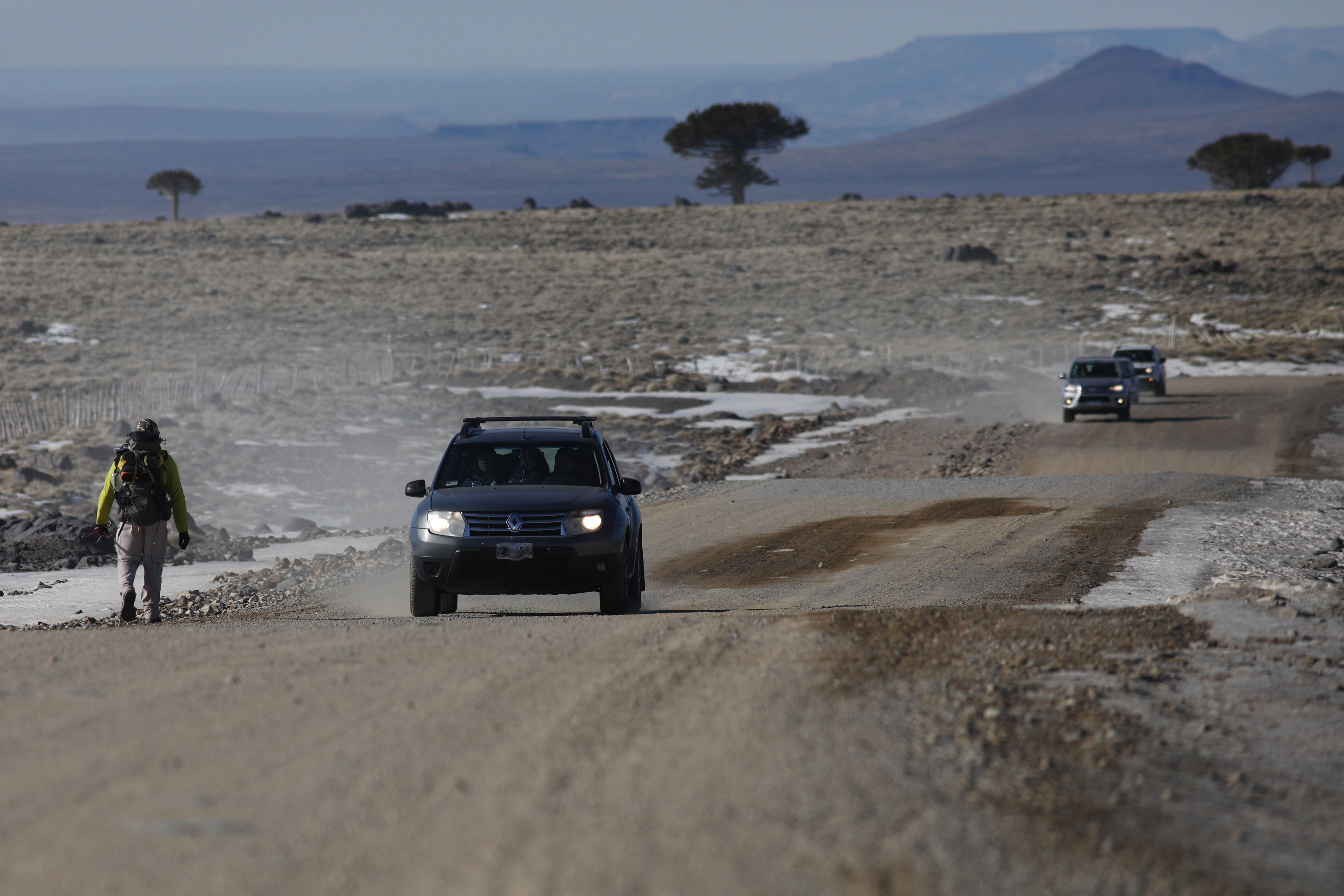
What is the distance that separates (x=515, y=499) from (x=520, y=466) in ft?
2.85

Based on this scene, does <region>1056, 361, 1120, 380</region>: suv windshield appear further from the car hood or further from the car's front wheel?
the car hood

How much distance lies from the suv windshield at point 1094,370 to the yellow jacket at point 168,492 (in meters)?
25.6

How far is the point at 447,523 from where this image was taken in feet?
35.4

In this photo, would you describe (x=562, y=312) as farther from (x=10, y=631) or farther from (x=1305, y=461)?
(x=10, y=631)

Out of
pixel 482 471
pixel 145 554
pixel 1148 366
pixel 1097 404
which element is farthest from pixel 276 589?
pixel 1148 366

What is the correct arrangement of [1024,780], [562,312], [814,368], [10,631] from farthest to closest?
[562,312] → [814,368] → [10,631] → [1024,780]

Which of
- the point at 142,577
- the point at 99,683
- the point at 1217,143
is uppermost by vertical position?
the point at 1217,143

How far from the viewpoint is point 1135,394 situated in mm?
34750

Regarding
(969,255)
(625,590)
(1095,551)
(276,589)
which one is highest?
(969,255)

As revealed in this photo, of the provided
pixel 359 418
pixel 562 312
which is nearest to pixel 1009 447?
pixel 359 418

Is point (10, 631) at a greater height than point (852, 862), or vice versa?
point (852, 862)

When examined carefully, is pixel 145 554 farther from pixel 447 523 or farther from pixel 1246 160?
pixel 1246 160

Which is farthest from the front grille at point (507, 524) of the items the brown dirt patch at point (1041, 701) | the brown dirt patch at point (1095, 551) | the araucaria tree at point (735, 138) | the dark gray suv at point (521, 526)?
the araucaria tree at point (735, 138)

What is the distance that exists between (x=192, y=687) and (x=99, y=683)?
0.61 m
